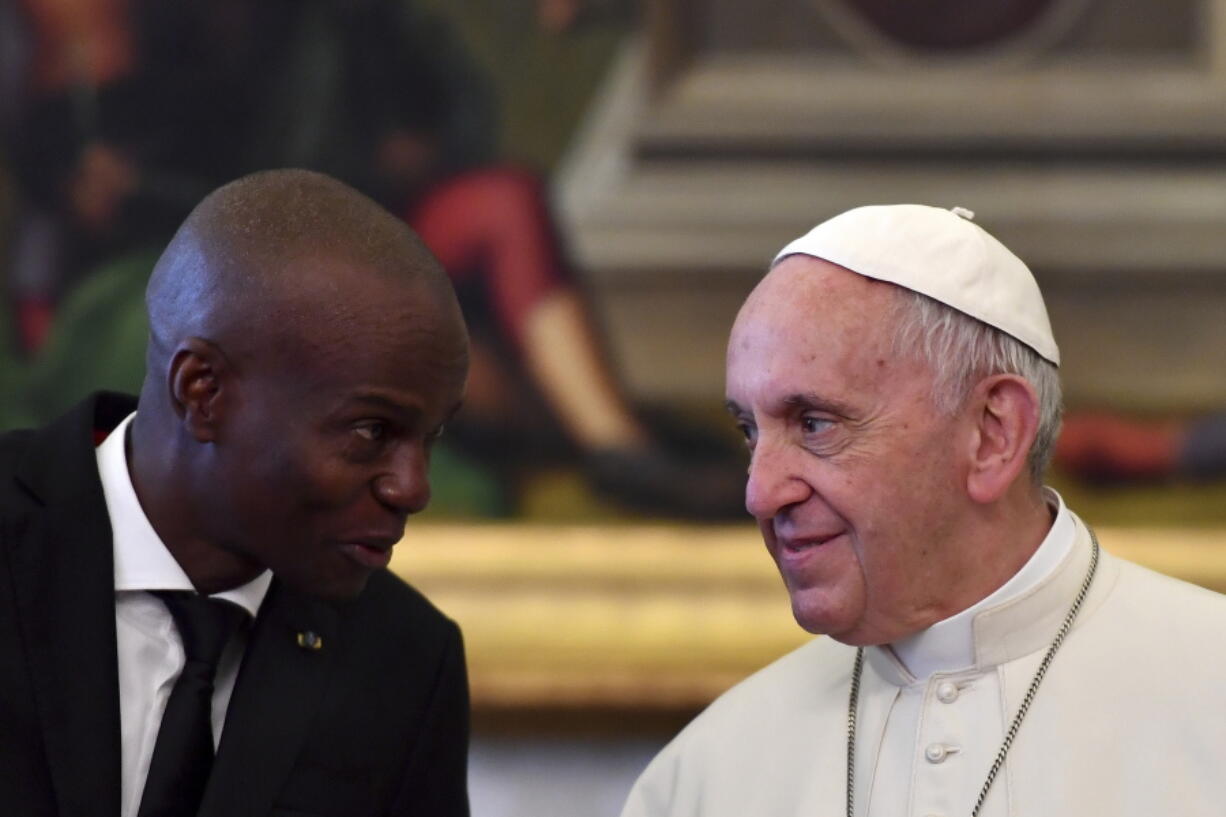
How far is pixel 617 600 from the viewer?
3818mm

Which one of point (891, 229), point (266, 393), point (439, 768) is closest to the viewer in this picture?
point (266, 393)

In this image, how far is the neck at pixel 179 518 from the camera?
8.26 ft

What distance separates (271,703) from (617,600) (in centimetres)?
135

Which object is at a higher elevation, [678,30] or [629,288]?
[678,30]

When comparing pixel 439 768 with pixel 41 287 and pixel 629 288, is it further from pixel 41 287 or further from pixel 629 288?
pixel 41 287

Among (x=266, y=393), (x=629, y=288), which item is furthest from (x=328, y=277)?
(x=629, y=288)

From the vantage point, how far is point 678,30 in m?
3.97

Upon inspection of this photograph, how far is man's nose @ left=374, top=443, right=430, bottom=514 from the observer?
7.84ft

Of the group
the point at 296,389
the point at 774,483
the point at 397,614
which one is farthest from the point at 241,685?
the point at 774,483

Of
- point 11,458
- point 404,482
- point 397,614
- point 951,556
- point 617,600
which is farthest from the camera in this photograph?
point 617,600

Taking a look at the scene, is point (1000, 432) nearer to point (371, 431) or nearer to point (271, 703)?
point (371, 431)

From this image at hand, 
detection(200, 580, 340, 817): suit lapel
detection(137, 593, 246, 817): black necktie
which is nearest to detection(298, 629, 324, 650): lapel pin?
detection(200, 580, 340, 817): suit lapel

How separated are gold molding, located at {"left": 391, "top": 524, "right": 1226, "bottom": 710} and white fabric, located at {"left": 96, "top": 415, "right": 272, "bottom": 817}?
1.21 metres

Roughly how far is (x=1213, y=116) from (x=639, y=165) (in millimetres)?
1354
